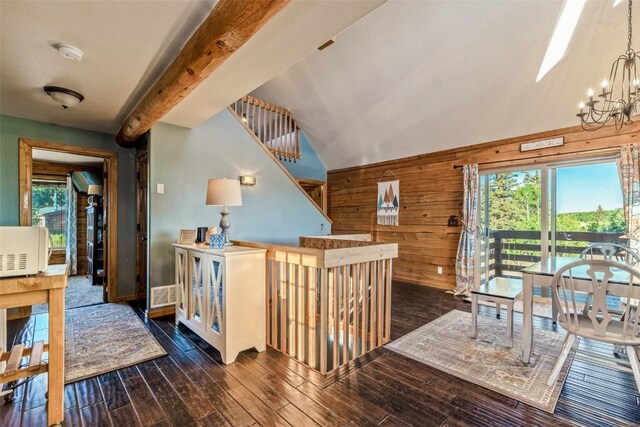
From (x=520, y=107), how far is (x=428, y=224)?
2244 mm

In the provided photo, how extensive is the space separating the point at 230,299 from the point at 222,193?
109cm

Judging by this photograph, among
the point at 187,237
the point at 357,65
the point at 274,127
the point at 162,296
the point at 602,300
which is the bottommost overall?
the point at 162,296

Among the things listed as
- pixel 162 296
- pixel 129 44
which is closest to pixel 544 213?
pixel 129 44

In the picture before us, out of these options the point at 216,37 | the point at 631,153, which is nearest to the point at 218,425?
the point at 216,37

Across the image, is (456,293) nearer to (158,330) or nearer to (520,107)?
(520,107)

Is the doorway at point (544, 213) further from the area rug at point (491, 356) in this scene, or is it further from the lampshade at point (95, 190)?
the lampshade at point (95, 190)

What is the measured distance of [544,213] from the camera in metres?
4.04

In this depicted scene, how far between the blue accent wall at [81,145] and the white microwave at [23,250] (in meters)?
2.81

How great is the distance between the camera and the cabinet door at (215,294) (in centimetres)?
241

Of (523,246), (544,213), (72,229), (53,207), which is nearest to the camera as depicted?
(544,213)

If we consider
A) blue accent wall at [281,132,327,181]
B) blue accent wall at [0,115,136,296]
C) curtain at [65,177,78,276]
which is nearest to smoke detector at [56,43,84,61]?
blue accent wall at [0,115,136,296]

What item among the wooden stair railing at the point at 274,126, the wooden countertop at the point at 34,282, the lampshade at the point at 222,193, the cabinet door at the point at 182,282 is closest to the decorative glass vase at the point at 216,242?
the lampshade at the point at 222,193

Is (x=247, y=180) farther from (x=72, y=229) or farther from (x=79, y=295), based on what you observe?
(x=72, y=229)

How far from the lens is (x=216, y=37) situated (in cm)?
174
